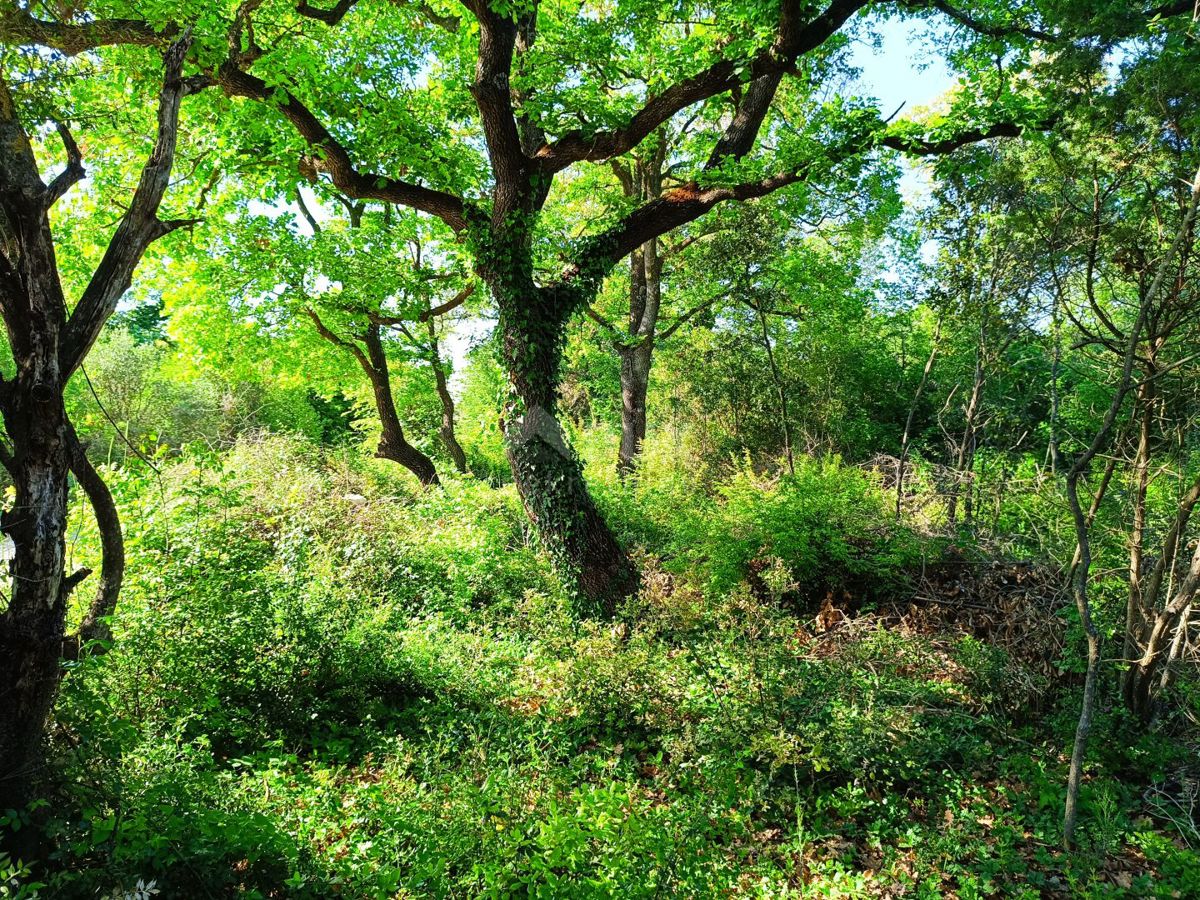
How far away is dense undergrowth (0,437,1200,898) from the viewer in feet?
9.01

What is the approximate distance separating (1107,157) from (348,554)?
749cm

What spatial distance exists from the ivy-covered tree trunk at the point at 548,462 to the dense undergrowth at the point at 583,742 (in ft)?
1.30

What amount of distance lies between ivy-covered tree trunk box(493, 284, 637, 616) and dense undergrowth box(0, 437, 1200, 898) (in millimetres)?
396

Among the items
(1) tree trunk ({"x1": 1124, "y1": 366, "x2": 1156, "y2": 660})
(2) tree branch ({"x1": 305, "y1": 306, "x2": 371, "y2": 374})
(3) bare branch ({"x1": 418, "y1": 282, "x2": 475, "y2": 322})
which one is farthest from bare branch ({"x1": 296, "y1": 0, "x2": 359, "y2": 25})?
(1) tree trunk ({"x1": 1124, "y1": 366, "x2": 1156, "y2": 660})

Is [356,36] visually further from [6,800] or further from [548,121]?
[6,800]

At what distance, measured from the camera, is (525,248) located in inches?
257

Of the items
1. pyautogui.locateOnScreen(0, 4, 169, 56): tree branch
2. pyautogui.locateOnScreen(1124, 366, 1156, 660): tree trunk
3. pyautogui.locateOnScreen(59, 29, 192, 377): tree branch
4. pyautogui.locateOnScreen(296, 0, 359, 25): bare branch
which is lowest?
pyautogui.locateOnScreen(1124, 366, 1156, 660): tree trunk

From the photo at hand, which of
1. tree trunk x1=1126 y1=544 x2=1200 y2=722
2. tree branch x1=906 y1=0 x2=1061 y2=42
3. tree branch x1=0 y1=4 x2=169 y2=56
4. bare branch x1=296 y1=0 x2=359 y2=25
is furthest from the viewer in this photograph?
bare branch x1=296 y1=0 x2=359 y2=25

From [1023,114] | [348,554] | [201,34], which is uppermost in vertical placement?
[201,34]

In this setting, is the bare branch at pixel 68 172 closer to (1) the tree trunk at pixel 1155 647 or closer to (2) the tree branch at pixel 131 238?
(2) the tree branch at pixel 131 238

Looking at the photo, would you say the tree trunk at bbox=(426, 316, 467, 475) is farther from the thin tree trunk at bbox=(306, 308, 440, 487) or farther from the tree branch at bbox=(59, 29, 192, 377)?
the tree branch at bbox=(59, 29, 192, 377)

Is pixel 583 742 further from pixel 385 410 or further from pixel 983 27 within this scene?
pixel 385 410

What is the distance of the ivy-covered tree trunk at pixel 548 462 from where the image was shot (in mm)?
6230

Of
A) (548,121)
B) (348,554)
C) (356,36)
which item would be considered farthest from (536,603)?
(356,36)
